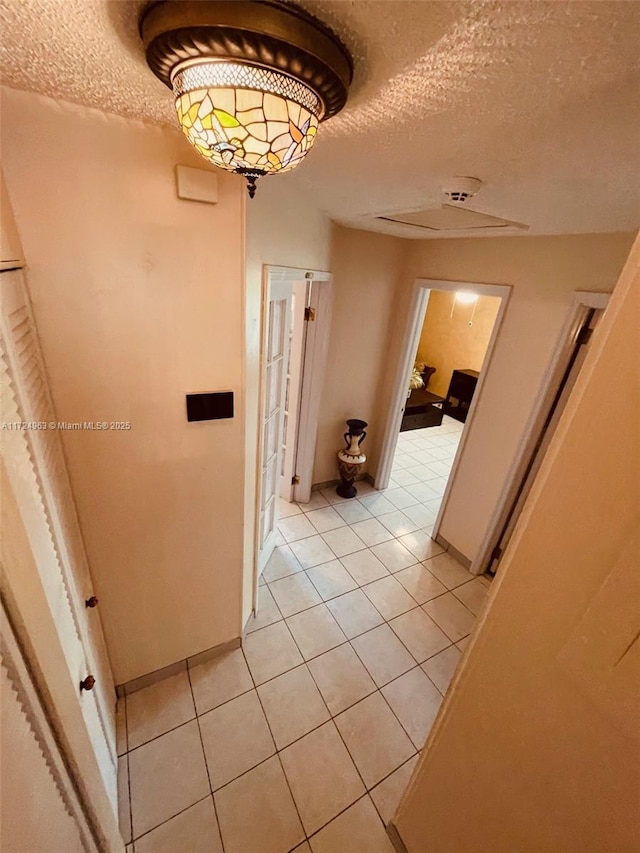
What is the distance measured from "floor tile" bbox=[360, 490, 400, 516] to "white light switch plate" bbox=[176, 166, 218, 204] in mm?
2708

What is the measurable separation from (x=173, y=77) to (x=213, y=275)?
0.57 metres

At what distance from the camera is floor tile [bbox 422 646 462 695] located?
187 centimetres

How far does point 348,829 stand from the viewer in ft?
4.38

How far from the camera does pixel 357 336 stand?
281 centimetres

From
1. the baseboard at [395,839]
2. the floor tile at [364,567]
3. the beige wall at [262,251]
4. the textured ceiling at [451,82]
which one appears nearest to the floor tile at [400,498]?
the floor tile at [364,567]

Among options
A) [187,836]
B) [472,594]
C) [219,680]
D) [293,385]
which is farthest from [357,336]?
[187,836]

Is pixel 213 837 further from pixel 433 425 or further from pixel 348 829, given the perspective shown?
pixel 433 425

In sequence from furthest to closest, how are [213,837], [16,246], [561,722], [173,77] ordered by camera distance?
[213,837] → [16,246] → [561,722] → [173,77]

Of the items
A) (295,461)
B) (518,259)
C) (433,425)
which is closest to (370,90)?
(518,259)

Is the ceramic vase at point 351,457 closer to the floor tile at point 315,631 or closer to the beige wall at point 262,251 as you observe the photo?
the floor tile at point 315,631

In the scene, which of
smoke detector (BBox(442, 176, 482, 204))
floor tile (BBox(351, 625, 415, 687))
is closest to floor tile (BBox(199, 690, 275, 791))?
floor tile (BBox(351, 625, 415, 687))

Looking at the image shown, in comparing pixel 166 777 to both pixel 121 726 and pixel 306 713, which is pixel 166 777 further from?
pixel 306 713

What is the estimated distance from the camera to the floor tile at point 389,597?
7.35 feet

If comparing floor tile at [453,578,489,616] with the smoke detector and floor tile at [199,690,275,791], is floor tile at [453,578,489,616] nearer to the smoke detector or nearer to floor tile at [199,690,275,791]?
floor tile at [199,690,275,791]
